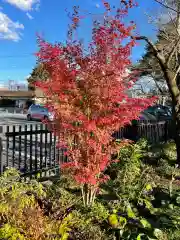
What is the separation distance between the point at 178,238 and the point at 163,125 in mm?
7183

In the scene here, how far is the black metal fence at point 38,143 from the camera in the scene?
16.6 ft

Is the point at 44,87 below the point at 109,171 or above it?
above

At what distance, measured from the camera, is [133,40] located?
11.1 ft

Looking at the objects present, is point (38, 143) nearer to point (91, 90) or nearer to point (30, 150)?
point (30, 150)

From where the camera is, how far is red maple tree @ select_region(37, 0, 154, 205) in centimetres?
325

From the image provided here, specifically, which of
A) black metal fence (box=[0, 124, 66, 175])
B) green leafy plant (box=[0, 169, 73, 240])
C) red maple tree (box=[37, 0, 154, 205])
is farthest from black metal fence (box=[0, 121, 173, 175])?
green leafy plant (box=[0, 169, 73, 240])

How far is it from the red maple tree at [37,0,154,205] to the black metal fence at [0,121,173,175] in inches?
33.3

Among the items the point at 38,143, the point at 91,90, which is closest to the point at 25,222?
the point at 91,90

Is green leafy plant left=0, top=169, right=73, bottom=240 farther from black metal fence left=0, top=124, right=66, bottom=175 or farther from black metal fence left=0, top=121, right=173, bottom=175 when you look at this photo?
black metal fence left=0, top=124, right=66, bottom=175

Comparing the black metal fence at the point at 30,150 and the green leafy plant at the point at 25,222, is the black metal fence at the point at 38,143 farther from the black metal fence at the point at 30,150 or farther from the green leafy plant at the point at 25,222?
the green leafy plant at the point at 25,222

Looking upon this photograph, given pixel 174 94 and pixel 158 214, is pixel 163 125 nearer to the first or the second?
pixel 174 94

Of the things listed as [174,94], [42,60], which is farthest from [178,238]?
[174,94]

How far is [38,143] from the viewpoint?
8.70 m

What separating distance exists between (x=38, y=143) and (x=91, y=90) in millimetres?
5756
